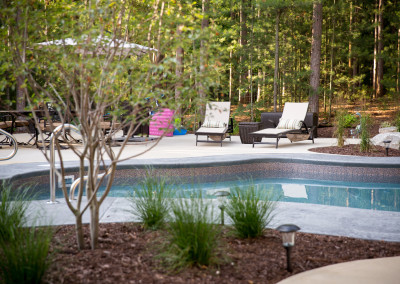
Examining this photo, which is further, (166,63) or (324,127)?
(324,127)

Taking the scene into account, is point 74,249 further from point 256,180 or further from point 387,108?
point 387,108

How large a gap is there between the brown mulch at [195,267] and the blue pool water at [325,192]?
2.40 meters

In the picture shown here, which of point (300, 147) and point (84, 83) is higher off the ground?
point (84, 83)

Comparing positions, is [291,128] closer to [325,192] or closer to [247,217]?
[325,192]

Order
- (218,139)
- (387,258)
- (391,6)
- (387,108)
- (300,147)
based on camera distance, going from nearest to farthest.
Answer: (387,258) → (300,147) → (218,139) → (387,108) → (391,6)

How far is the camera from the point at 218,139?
11.2m

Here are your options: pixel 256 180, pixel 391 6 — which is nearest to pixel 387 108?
pixel 391 6

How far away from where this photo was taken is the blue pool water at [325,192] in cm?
604

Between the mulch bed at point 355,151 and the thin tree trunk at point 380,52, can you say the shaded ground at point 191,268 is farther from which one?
the thin tree trunk at point 380,52

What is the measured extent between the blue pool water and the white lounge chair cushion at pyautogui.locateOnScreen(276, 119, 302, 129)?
320 cm

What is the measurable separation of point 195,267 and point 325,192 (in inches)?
172

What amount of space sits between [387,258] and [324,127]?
478 inches

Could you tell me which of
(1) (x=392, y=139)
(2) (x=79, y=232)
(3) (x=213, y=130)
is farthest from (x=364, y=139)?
(2) (x=79, y=232)

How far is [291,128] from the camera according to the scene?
10.5 m
